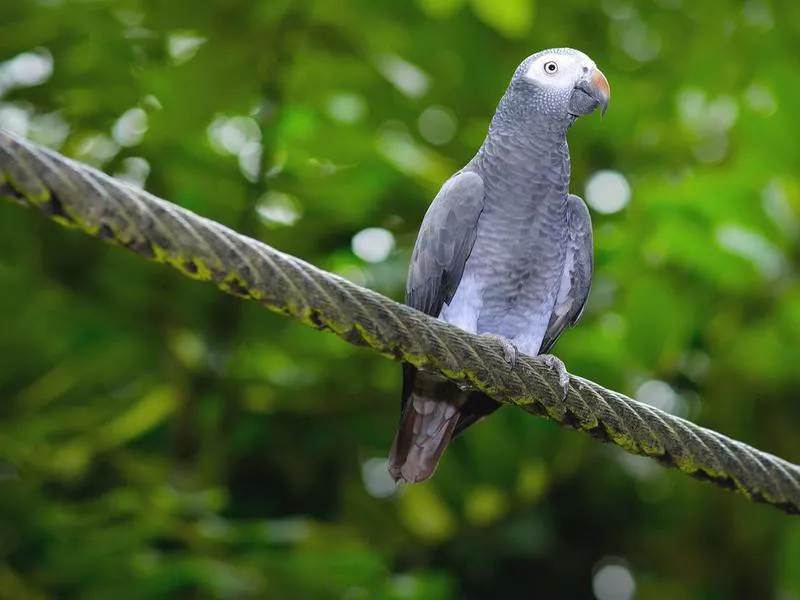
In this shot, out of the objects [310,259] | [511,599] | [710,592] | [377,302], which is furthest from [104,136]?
[710,592]

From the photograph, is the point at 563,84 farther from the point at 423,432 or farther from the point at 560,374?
the point at 423,432

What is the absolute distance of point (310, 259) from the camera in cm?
214

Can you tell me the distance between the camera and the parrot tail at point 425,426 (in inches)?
66.4

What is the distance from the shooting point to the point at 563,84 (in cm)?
158

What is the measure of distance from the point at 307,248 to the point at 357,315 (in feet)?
3.42

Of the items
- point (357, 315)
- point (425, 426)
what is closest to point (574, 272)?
point (425, 426)

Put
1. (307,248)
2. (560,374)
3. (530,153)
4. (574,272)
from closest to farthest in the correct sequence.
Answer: (560,374), (530,153), (574,272), (307,248)

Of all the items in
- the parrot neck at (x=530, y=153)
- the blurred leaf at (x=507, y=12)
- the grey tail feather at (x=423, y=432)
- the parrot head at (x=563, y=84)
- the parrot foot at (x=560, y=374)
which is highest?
the blurred leaf at (x=507, y=12)

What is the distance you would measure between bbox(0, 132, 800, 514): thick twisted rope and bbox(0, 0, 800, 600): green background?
0.56 meters

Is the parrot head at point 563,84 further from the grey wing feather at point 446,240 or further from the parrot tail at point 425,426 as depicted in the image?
the parrot tail at point 425,426

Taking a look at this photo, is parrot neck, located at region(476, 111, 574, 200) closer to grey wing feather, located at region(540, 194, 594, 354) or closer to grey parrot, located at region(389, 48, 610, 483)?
grey parrot, located at region(389, 48, 610, 483)

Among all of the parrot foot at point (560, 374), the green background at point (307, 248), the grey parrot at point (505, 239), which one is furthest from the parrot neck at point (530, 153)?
the parrot foot at point (560, 374)

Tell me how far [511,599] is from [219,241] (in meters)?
2.53

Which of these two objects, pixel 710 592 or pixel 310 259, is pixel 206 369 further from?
pixel 710 592
